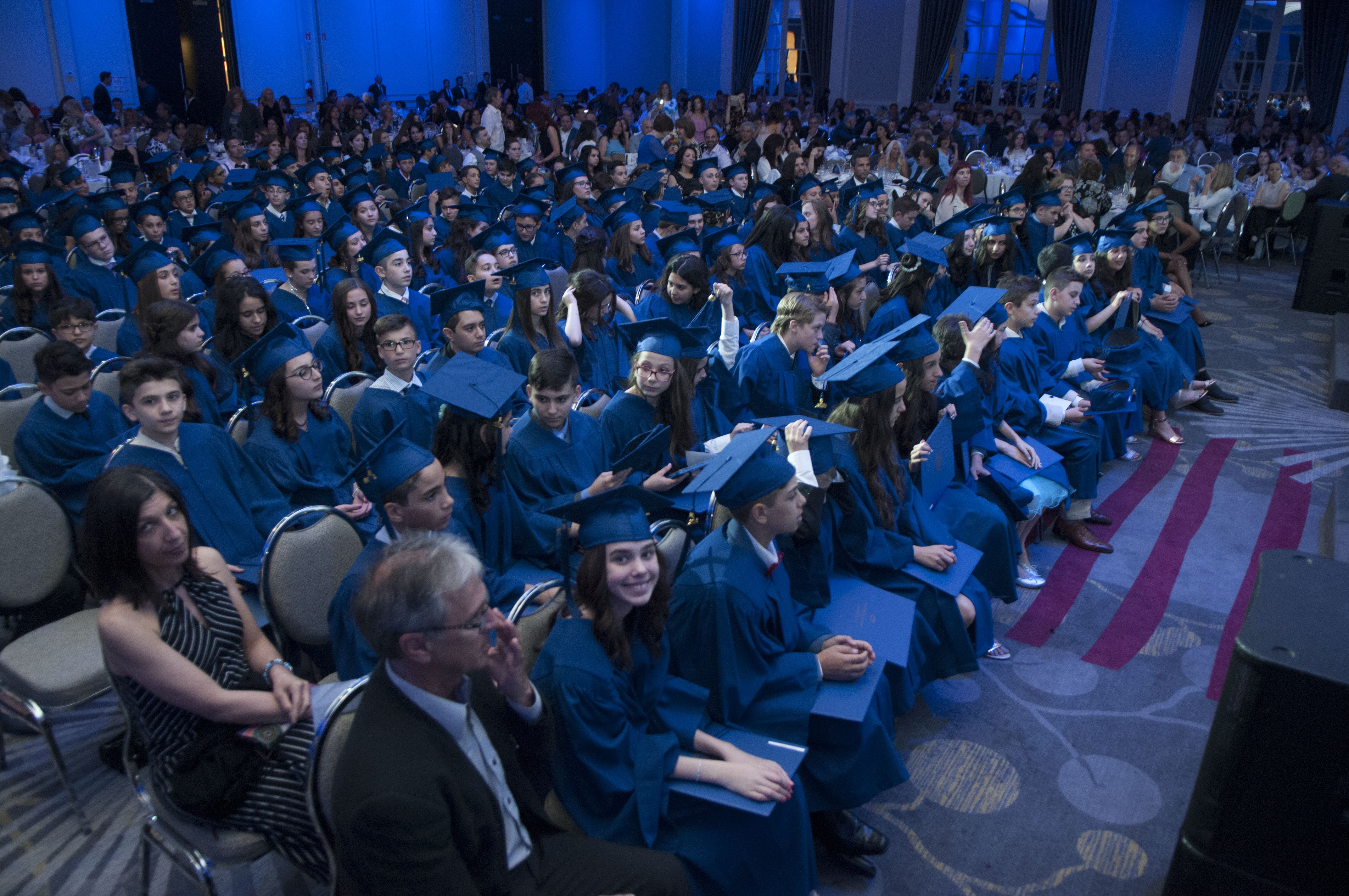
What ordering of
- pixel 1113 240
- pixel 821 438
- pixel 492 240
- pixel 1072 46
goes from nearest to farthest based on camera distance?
pixel 821 438 → pixel 492 240 → pixel 1113 240 → pixel 1072 46

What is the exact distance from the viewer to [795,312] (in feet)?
15.1

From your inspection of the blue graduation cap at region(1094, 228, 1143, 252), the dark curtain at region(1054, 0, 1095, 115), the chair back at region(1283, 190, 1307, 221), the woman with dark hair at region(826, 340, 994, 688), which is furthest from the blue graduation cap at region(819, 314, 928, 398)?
the dark curtain at region(1054, 0, 1095, 115)

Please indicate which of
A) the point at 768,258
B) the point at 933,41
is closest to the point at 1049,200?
the point at 768,258

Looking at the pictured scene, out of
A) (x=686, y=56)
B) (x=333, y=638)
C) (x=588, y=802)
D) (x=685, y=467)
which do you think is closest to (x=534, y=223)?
(x=685, y=467)

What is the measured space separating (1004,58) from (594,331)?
1856 cm

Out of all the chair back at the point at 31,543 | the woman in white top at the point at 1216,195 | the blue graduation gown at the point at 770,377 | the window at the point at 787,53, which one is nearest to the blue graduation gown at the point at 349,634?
the chair back at the point at 31,543

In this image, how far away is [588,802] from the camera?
7.42ft

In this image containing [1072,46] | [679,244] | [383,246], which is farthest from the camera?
[1072,46]

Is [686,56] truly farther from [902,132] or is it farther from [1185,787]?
[1185,787]

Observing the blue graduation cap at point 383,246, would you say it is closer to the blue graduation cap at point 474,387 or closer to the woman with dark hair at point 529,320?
the woman with dark hair at point 529,320

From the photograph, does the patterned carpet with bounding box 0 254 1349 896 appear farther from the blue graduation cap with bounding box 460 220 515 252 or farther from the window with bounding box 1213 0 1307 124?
the window with bounding box 1213 0 1307 124

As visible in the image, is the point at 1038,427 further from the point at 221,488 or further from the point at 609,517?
the point at 221,488

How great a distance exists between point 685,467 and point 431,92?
18766 mm

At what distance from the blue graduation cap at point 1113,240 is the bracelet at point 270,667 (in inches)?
246
